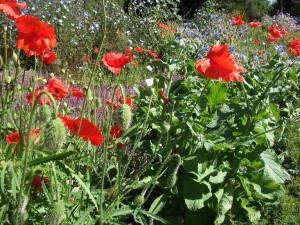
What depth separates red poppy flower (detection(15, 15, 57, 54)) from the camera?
5.85 ft

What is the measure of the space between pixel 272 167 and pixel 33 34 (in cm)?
173

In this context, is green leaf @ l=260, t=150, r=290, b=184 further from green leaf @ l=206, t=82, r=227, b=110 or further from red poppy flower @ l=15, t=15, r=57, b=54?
red poppy flower @ l=15, t=15, r=57, b=54

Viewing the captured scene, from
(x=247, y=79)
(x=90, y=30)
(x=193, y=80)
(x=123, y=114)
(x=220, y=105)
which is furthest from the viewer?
(x=90, y=30)

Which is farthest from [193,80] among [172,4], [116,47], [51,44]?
[172,4]

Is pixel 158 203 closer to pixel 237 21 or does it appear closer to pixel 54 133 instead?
pixel 54 133

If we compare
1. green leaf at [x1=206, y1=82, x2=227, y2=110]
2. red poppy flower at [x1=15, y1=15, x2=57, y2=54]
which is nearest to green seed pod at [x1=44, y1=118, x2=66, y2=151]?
red poppy flower at [x1=15, y1=15, x2=57, y2=54]

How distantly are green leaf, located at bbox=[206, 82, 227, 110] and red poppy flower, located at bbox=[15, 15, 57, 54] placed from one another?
1289mm

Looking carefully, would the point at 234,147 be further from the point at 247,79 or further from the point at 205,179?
the point at 247,79

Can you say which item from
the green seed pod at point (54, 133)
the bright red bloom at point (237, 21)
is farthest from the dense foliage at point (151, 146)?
the bright red bloom at point (237, 21)

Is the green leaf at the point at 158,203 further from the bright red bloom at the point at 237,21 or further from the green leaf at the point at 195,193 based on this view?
the bright red bloom at the point at 237,21

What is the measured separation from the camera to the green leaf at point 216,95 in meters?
2.92

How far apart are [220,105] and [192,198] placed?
2.14ft

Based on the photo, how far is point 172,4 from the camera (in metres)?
11.7

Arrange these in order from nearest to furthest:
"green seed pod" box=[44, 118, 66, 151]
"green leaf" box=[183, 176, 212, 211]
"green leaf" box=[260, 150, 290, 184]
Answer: "green seed pod" box=[44, 118, 66, 151] → "green leaf" box=[183, 176, 212, 211] → "green leaf" box=[260, 150, 290, 184]
